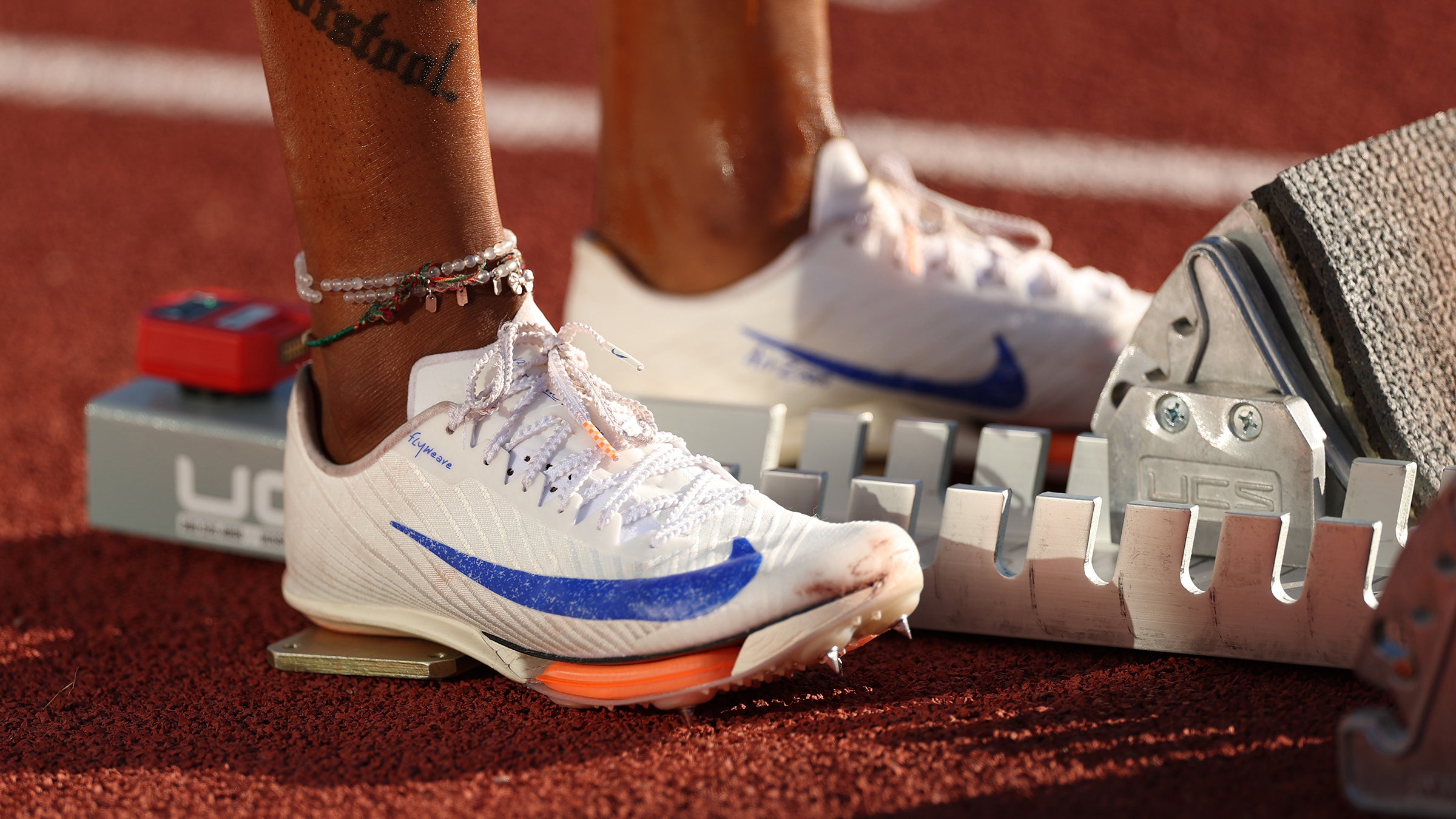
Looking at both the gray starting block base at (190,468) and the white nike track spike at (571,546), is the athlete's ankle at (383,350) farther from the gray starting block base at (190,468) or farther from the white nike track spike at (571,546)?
the gray starting block base at (190,468)

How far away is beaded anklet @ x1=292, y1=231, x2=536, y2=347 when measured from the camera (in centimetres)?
103

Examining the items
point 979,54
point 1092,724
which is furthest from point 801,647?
point 979,54

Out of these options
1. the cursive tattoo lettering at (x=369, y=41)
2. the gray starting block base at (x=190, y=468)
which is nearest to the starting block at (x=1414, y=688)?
the cursive tattoo lettering at (x=369, y=41)

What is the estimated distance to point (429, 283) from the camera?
1023 millimetres

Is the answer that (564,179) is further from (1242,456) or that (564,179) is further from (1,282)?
(1242,456)

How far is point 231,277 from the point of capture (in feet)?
8.09

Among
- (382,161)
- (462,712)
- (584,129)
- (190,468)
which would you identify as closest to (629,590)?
(462,712)

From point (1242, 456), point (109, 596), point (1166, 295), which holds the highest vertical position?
point (1166, 295)

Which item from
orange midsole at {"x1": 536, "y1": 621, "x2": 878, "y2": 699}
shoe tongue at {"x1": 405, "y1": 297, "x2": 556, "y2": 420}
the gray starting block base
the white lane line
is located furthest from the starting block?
the white lane line

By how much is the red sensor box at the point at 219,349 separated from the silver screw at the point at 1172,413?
0.88m

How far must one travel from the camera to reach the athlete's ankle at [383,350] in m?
1.05

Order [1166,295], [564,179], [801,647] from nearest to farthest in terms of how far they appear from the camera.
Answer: [801,647]
[1166,295]
[564,179]

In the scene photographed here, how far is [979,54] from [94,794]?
2.83 meters

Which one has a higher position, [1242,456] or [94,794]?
[1242,456]
